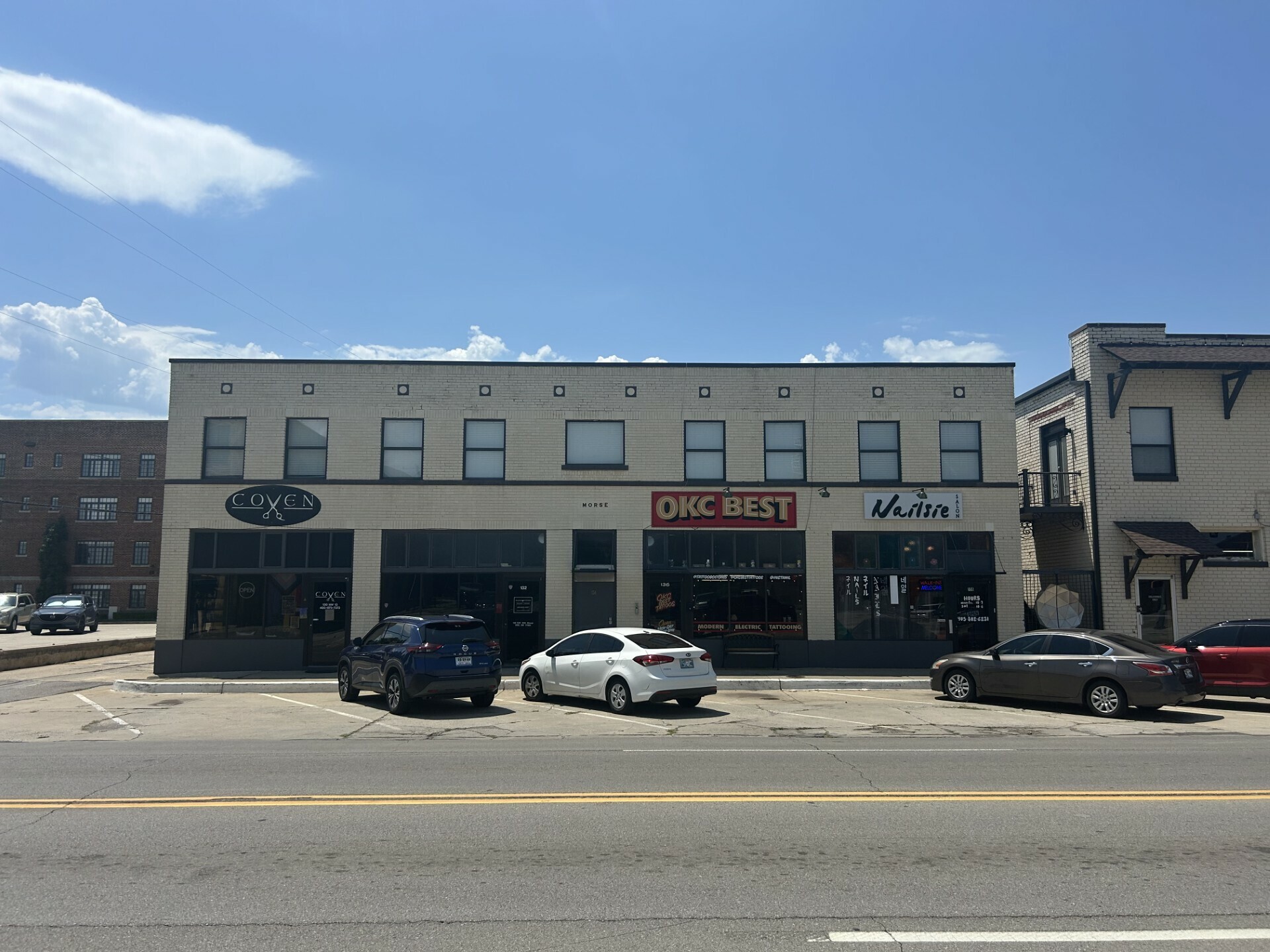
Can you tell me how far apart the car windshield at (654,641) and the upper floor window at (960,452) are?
35.2ft

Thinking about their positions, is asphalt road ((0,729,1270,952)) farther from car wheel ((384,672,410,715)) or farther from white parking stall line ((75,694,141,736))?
car wheel ((384,672,410,715))

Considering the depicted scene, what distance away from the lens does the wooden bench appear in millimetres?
22625

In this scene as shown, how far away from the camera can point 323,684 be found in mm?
20094

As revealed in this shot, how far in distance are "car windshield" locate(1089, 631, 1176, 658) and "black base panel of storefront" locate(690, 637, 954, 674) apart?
296 inches

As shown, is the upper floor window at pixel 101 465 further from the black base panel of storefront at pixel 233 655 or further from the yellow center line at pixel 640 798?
the yellow center line at pixel 640 798

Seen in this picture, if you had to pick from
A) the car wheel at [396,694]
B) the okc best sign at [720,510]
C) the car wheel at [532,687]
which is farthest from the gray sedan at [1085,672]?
the car wheel at [396,694]

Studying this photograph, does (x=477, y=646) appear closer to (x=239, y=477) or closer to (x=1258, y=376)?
(x=239, y=477)

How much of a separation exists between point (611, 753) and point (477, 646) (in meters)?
5.02

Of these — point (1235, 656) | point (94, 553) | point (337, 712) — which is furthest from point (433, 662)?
point (94, 553)

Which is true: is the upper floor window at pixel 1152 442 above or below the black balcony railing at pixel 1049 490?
above

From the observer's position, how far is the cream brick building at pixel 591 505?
902 inches

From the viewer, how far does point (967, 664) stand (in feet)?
55.4

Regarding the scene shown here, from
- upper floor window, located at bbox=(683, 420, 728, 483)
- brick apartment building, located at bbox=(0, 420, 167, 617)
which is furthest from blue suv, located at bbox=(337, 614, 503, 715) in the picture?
brick apartment building, located at bbox=(0, 420, 167, 617)

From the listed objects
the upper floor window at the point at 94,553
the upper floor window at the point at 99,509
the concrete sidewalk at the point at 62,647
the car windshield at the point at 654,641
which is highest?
the upper floor window at the point at 99,509
